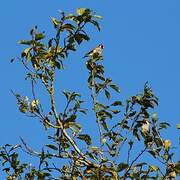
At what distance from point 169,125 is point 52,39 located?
1.57 m

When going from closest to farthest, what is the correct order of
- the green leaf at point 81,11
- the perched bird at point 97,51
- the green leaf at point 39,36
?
the green leaf at point 81,11 < the green leaf at point 39,36 < the perched bird at point 97,51

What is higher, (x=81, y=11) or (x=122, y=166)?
(x=81, y=11)

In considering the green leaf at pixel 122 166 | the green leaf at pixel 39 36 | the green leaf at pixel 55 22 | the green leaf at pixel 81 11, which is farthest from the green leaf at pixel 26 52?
the green leaf at pixel 122 166

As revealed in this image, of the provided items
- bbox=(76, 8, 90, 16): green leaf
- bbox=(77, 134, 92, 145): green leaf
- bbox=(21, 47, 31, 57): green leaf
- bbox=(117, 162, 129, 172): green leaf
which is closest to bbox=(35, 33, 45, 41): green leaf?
bbox=(21, 47, 31, 57): green leaf

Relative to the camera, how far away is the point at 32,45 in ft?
20.1

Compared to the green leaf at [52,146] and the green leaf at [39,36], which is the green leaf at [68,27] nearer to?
the green leaf at [39,36]

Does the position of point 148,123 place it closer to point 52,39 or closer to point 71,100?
point 71,100

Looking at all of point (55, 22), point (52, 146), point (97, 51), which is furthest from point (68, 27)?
point (52, 146)

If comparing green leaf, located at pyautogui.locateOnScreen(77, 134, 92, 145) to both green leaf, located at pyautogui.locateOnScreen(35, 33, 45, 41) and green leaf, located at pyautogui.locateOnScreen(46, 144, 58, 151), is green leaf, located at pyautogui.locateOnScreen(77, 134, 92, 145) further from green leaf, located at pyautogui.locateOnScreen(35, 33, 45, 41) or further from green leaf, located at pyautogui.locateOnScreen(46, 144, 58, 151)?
green leaf, located at pyautogui.locateOnScreen(35, 33, 45, 41)

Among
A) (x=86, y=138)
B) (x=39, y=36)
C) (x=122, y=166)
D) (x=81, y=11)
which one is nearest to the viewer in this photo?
(x=122, y=166)

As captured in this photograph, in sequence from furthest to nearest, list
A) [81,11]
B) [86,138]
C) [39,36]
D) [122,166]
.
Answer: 1. [86,138]
2. [39,36]
3. [81,11]
4. [122,166]

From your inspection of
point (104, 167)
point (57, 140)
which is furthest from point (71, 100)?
point (104, 167)

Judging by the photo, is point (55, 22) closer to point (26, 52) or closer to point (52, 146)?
point (26, 52)

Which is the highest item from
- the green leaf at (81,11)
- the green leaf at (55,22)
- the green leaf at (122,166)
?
the green leaf at (81,11)
